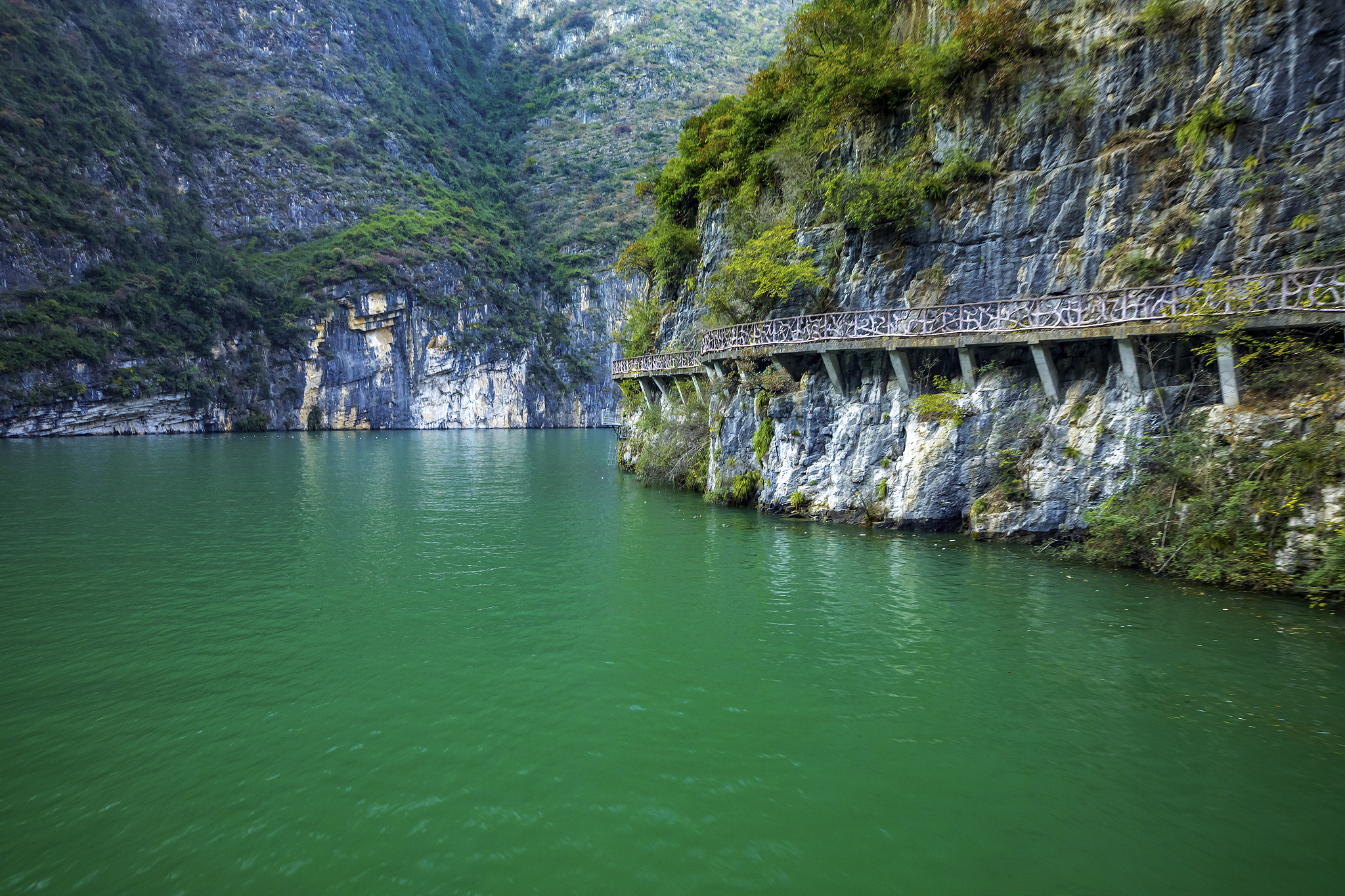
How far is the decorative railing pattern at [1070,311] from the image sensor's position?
11.9 meters

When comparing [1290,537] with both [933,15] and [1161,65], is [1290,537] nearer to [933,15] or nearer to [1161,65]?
[1161,65]

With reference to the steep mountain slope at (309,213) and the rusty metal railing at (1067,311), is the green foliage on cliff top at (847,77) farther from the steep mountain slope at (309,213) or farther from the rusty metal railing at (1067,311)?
the steep mountain slope at (309,213)

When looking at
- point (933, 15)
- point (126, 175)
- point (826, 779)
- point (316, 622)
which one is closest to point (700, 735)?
point (826, 779)

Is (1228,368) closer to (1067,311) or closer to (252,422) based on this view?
(1067,311)

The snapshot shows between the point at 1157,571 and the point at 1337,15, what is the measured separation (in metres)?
12.2

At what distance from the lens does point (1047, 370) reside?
15375 mm

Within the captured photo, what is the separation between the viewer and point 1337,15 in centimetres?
1267

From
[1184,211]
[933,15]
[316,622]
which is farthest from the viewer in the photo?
[933,15]

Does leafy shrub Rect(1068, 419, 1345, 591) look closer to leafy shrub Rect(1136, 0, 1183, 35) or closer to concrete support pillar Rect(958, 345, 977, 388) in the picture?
concrete support pillar Rect(958, 345, 977, 388)

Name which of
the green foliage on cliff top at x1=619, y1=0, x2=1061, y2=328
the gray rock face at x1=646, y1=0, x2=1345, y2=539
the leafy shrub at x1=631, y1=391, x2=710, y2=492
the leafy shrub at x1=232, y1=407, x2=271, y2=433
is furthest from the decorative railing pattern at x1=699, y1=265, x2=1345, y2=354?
the leafy shrub at x1=232, y1=407, x2=271, y2=433

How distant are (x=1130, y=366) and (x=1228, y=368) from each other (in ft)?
5.66

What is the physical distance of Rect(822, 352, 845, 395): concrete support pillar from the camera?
19.1m

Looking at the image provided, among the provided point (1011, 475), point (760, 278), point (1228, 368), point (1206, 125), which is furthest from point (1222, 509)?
point (760, 278)

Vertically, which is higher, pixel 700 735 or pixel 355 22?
pixel 355 22
